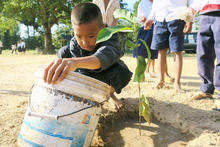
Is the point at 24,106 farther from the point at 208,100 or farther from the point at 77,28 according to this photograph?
the point at 208,100

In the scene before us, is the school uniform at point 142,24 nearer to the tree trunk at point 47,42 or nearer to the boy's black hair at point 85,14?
the boy's black hair at point 85,14

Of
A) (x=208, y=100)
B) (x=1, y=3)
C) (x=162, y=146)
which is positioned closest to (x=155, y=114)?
(x=162, y=146)

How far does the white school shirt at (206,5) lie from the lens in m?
2.01

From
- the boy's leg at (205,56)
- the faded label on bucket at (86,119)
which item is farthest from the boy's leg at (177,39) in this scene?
the faded label on bucket at (86,119)

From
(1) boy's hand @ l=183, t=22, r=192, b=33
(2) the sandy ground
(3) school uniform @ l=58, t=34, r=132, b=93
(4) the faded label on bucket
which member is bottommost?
(2) the sandy ground

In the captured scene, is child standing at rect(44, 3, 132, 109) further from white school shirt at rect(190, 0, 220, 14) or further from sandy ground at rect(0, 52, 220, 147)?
white school shirt at rect(190, 0, 220, 14)

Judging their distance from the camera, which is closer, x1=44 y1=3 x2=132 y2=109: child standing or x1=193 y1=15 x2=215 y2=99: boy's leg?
x1=44 y1=3 x2=132 y2=109: child standing

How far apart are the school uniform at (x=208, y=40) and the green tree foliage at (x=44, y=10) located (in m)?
12.8

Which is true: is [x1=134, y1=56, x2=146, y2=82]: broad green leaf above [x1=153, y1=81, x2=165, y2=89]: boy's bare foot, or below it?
above

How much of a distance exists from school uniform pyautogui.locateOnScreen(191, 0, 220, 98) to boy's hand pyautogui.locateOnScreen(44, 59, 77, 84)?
1.59 metres

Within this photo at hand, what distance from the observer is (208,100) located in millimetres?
2238

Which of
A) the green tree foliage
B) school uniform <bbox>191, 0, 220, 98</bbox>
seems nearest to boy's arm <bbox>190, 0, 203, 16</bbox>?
school uniform <bbox>191, 0, 220, 98</bbox>

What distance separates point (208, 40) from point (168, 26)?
1.98ft

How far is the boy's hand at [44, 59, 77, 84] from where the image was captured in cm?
108
